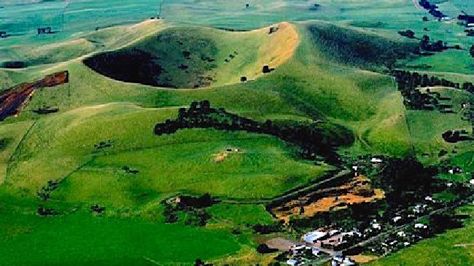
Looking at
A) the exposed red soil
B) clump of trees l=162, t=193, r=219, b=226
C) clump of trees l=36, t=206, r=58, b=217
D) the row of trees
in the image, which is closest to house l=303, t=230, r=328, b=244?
the exposed red soil

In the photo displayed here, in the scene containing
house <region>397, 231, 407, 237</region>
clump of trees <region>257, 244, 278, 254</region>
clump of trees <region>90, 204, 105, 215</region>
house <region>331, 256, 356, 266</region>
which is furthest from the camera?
clump of trees <region>90, 204, 105, 215</region>

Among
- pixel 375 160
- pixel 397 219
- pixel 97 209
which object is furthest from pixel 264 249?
pixel 375 160

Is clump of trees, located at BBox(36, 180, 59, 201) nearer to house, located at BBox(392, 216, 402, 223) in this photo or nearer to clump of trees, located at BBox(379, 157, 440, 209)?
clump of trees, located at BBox(379, 157, 440, 209)

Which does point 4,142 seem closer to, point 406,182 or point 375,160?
point 375,160

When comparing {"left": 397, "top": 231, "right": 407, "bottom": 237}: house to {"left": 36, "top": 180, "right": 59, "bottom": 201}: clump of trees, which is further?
{"left": 36, "top": 180, "right": 59, "bottom": 201}: clump of trees

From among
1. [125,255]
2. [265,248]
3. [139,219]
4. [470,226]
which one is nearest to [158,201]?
[139,219]

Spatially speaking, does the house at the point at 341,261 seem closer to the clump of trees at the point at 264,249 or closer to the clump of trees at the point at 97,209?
the clump of trees at the point at 264,249

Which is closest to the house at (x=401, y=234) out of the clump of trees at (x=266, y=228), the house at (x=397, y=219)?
the house at (x=397, y=219)

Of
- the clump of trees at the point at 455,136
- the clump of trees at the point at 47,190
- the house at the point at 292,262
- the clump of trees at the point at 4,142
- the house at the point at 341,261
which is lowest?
the clump of trees at the point at 47,190
